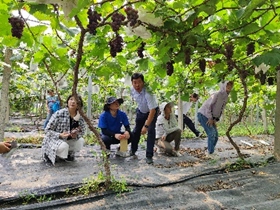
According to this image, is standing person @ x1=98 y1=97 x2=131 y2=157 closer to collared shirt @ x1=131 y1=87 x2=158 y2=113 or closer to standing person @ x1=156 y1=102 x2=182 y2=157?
collared shirt @ x1=131 y1=87 x2=158 y2=113

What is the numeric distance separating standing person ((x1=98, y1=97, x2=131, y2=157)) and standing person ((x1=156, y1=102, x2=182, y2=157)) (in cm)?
65

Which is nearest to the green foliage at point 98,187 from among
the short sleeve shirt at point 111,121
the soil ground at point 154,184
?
the soil ground at point 154,184

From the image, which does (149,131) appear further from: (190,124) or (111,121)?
(190,124)

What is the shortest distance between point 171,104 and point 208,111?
2.40 ft

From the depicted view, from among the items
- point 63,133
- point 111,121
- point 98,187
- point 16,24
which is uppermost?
point 16,24

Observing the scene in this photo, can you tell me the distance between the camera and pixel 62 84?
5242 millimetres

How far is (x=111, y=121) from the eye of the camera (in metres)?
3.98

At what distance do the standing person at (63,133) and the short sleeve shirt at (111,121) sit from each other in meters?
→ 0.38

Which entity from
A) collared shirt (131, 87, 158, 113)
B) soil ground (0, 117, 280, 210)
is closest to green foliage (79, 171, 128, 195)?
soil ground (0, 117, 280, 210)

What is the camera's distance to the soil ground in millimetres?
2053

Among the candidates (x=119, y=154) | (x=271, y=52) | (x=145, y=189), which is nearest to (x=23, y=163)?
(x=119, y=154)

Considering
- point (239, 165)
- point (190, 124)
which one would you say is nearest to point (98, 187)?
point (239, 165)

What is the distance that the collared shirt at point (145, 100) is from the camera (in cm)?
340

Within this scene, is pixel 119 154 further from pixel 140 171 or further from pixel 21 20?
pixel 21 20
